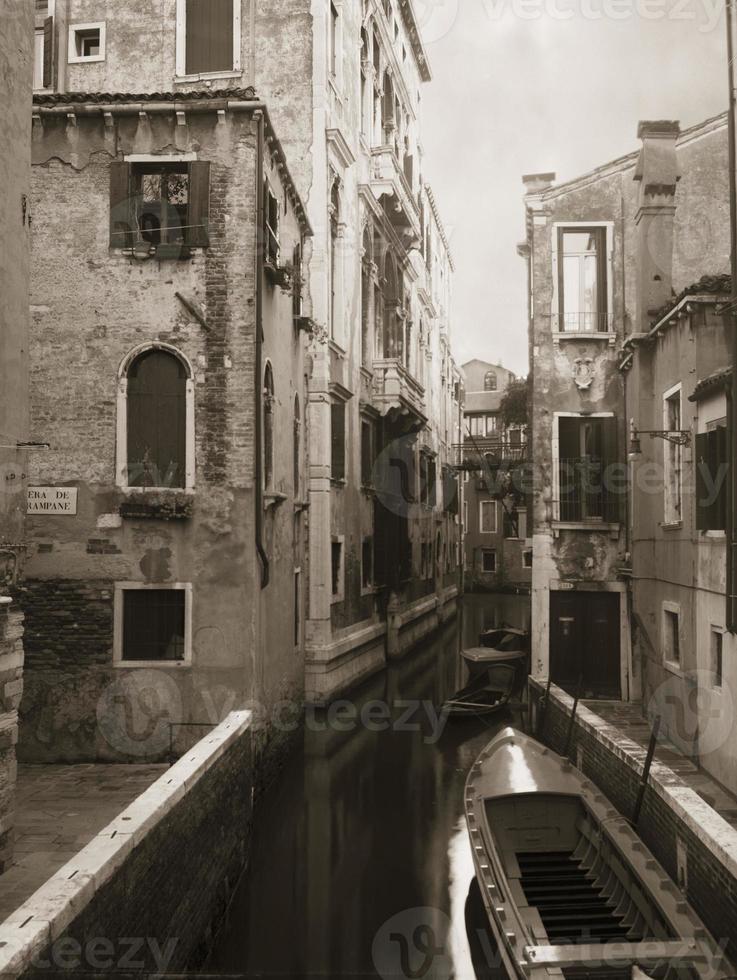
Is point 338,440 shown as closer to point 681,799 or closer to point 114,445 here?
point 114,445

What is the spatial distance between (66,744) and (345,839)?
3.40 meters

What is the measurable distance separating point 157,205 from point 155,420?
2.57 metres

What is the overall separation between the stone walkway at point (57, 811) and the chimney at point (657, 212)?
9466 millimetres

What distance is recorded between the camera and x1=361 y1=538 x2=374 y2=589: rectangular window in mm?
20602

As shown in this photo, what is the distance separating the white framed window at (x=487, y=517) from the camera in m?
45.7

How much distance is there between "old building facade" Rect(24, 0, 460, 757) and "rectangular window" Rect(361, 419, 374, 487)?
7 cm

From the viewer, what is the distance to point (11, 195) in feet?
24.2

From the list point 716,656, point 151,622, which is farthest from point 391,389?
point 716,656

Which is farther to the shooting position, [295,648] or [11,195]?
[295,648]

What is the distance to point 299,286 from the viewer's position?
49.2ft

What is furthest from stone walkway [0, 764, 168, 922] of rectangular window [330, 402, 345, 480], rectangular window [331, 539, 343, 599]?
rectangular window [330, 402, 345, 480]

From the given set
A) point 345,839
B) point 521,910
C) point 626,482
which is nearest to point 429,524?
point 626,482

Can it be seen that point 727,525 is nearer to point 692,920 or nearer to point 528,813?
point 528,813

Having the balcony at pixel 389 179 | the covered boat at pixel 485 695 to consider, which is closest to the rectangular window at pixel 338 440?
the covered boat at pixel 485 695
